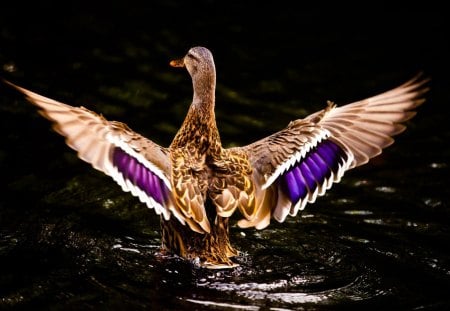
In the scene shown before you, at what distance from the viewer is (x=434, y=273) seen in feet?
21.7

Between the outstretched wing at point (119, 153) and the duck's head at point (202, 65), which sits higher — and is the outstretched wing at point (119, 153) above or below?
below

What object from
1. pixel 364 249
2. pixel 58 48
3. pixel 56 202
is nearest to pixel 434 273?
pixel 364 249

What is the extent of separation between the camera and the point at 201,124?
6.79 meters

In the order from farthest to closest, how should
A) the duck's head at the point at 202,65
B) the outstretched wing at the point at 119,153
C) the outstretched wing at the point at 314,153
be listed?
1. the duck's head at the point at 202,65
2. the outstretched wing at the point at 314,153
3. the outstretched wing at the point at 119,153

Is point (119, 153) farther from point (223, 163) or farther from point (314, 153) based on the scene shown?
point (314, 153)

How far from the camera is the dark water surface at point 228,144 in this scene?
246 inches

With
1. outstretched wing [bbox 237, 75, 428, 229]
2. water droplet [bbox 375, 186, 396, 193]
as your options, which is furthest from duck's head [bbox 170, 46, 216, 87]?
water droplet [bbox 375, 186, 396, 193]

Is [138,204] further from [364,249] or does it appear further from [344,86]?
[344,86]

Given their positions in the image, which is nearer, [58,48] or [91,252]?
[91,252]

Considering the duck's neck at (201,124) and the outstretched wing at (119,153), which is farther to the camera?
the duck's neck at (201,124)

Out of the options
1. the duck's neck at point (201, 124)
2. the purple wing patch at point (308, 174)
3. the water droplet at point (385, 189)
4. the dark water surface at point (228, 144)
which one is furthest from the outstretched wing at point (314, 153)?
the water droplet at point (385, 189)

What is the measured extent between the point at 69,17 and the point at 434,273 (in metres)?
7.51

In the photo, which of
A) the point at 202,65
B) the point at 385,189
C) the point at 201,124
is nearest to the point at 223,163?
the point at 201,124

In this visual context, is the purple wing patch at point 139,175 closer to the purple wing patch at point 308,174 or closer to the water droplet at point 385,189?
the purple wing patch at point 308,174
